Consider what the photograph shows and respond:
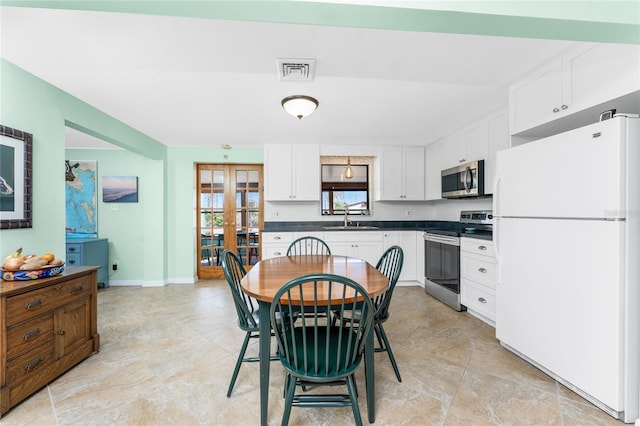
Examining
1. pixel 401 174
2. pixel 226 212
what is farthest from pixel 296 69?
pixel 226 212

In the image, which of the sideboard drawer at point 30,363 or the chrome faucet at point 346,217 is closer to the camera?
the sideboard drawer at point 30,363

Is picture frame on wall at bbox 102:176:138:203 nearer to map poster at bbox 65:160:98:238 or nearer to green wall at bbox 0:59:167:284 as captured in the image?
map poster at bbox 65:160:98:238

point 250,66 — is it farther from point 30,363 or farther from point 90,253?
point 90,253

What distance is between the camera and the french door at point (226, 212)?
4867 millimetres

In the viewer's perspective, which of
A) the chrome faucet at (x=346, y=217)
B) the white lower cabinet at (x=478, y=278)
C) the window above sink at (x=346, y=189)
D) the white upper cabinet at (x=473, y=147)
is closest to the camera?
the white lower cabinet at (x=478, y=278)

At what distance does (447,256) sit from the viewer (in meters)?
3.54

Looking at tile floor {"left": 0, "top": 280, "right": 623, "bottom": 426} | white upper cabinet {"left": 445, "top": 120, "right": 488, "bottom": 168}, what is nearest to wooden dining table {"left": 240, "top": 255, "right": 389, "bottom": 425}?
tile floor {"left": 0, "top": 280, "right": 623, "bottom": 426}

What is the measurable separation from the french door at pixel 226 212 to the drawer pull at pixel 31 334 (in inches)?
119

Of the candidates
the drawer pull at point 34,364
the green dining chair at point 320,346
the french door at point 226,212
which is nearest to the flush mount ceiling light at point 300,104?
the green dining chair at point 320,346

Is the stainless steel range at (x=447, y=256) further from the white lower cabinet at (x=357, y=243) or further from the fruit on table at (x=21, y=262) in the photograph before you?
the fruit on table at (x=21, y=262)

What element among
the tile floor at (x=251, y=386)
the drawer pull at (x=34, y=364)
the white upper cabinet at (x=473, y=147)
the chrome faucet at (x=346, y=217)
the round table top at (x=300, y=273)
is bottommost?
the tile floor at (x=251, y=386)

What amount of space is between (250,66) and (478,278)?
2994 millimetres

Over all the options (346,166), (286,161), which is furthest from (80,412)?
(346,166)

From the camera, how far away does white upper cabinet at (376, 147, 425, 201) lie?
464 cm
